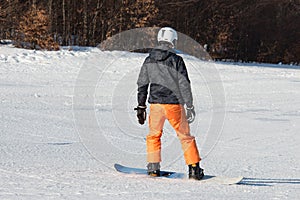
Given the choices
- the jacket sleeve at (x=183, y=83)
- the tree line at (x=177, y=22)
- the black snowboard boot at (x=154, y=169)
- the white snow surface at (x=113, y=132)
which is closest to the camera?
the white snow surface at (x=113, y=132)

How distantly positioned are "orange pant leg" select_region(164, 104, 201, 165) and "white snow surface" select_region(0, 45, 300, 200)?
1.00ft

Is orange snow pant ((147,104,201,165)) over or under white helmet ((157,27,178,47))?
under

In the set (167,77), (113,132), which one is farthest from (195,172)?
(113,132)

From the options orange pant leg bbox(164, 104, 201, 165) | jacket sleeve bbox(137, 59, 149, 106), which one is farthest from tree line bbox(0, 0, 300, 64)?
orange pant leg bbox(164, 104, 201, 165)

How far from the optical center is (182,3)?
30.8m

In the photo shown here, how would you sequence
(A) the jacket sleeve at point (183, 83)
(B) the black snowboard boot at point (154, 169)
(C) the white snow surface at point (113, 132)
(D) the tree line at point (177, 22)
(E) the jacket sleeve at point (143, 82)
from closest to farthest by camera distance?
(C) the white snow surface at point (113, 132) < (A) the jacket sleeve at point (183, 83) < (E) the jacket sleeve at point (143, 82) < (B) the black snowboard boot at point (154, 169) < (D) the tree line at point (177, 22)

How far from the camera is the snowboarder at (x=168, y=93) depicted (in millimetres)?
6078

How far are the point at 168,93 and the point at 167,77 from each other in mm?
167

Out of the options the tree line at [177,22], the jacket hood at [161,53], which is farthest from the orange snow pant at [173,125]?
the tree line at [177,22]

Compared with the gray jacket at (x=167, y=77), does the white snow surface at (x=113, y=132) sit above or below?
below

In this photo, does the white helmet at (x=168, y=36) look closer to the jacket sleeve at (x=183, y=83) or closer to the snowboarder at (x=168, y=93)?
the snowboarder at (x=168, y=93)

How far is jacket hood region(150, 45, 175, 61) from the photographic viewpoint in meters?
6.07

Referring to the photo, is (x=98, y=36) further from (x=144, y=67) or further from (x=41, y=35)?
(x=144, y=67)

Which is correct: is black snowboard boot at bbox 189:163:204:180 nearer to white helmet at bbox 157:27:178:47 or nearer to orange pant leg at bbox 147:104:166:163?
orange pant leg at bbox 147:104:166:163
